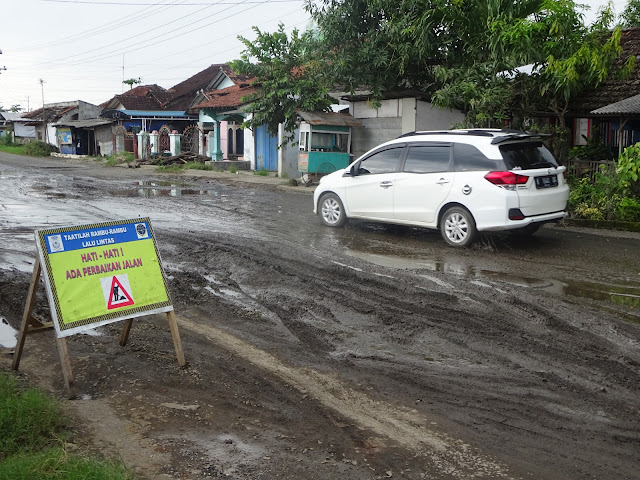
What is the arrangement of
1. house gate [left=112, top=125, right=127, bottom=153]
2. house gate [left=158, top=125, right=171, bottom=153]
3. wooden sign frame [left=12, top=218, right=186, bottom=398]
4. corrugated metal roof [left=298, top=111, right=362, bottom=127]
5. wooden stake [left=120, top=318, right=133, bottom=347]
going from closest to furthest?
Answer: wooden sign frame [left=12, top=218, right=186, bottom=398] < wooden stake [left=120, top=318, right=133, bottom=347] < corrugated metal roof [left=298, top=111, right=362, bottom=127] < house gate [left=158, top=125, right=171, bottom=153] < house gate [left=112, top=125, right=127, bottom=153]

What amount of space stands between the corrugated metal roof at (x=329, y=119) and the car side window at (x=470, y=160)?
1289cm

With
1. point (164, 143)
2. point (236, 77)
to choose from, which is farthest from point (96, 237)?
point (164, 143)

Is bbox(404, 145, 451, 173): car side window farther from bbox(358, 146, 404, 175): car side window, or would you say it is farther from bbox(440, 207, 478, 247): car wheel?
bbox(440, 207, 478, 247): car wheel

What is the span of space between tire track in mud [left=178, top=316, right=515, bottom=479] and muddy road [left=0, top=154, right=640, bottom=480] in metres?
0.02

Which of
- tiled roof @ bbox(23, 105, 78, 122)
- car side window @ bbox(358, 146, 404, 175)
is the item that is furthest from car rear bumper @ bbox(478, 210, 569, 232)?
tiled roof @ bbox(23, 105, 78, 122)

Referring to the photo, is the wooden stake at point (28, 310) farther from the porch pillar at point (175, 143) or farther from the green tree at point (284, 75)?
the porch pillar at point (175, 143)

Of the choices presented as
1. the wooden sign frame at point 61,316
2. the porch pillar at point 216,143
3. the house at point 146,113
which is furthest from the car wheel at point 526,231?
the house at point 146,113

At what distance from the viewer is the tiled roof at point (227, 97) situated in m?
35.6

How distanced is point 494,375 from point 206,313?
10.7 ft

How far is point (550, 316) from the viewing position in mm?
7133

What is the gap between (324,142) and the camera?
24766mm

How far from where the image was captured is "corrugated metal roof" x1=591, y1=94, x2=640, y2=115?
14.9 metres

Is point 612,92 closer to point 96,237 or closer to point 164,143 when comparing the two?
point 96,237

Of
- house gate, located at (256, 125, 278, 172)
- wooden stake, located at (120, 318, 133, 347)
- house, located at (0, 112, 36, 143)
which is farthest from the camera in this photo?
house, located at (0, 112, 36, 143)
